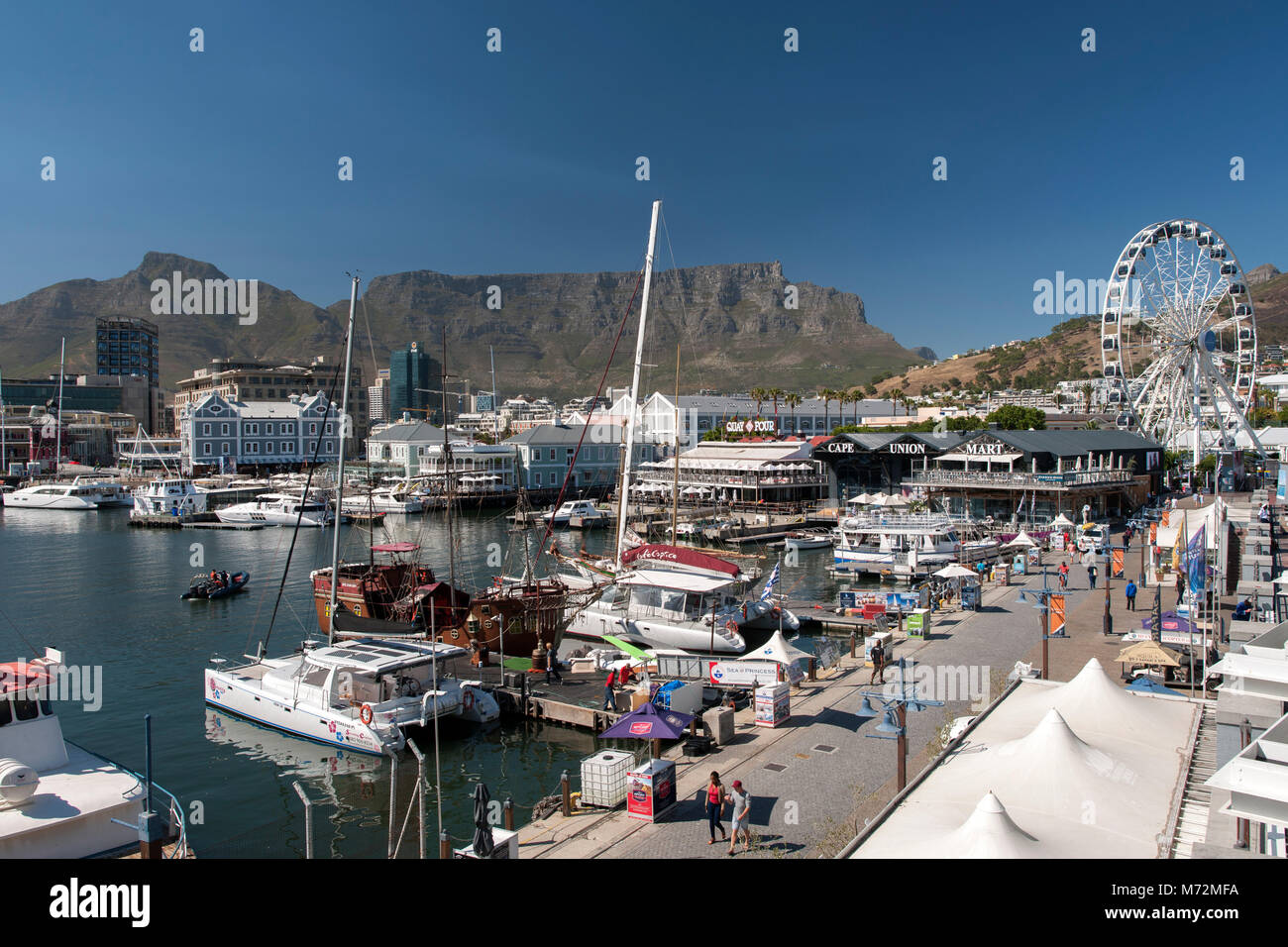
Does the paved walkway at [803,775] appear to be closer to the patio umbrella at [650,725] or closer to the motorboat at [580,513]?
the patio umbrella at [650,725]

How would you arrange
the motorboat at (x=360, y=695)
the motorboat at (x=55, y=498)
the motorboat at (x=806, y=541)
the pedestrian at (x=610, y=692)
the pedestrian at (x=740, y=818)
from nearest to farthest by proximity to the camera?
the pedestrian at (x=740, y=818)
the motorboat at (x=360, y=695)
the pedestrian at (x=610, y=692)
the motorboat at (x=806, y=541)
the motorboat at (x=55, y=498)

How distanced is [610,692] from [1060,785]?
13503mm

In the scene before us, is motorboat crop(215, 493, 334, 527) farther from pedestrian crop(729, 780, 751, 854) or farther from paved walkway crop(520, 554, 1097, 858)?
pedestrian crop(729, 780, 751, 854)

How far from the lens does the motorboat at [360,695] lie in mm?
20500

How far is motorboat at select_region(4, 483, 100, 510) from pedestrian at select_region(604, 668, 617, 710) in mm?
92230

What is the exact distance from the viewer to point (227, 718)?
24000 mm

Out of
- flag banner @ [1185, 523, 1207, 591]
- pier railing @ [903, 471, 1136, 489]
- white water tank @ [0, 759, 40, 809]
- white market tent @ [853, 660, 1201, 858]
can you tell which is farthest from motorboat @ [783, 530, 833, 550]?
white water tank @ [0, 759, 40, 809]

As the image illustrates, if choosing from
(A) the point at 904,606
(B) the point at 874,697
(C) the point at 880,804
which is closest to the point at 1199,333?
(A) the point at 904,606

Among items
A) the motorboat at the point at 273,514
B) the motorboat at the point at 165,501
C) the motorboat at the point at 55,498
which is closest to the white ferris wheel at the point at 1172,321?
the motorboat at the point at 273,514

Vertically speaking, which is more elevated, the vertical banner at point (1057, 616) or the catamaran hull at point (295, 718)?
the vertical banner at point (1057, 616)

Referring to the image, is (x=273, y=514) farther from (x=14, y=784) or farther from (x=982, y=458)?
(x=14, y=784)

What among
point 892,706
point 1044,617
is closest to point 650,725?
point 892,706

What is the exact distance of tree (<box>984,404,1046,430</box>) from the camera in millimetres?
99812

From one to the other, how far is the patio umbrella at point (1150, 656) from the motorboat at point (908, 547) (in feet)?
89.8
